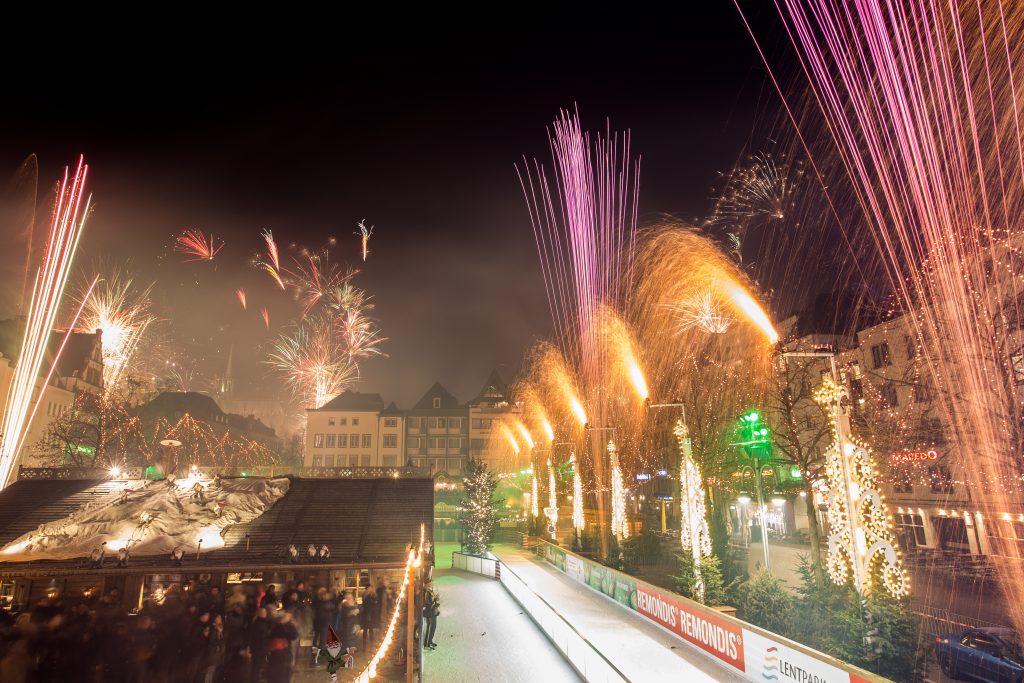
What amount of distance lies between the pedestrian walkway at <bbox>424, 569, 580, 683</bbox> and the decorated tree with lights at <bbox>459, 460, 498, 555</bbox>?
34.9 feet

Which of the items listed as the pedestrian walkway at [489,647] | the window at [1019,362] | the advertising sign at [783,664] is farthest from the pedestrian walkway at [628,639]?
the window at [1019,362]

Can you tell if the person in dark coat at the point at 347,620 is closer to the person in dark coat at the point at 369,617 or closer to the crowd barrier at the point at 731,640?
the person in dark coat at the point at 369,617

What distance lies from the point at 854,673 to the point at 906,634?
4.80 metres

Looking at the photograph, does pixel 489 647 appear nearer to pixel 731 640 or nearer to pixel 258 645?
pixel 258 645

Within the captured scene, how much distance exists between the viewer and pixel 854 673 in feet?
29.9

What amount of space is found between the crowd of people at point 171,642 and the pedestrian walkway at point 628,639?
25.0 ft

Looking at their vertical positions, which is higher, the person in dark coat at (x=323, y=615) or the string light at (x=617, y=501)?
the string light at (x=617, y=501)

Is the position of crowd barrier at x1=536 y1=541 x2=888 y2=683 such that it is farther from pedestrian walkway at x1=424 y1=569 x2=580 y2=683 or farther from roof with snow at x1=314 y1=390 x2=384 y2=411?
roof with snow at x1=314 y1=390 x2=384 y2=411

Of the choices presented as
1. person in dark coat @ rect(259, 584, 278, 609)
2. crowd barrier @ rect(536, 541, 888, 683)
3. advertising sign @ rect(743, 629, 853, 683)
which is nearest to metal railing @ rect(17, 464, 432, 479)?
person in dark coat @ rect(259, 584, 278, 609)

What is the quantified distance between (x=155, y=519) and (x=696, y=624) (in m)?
23.5

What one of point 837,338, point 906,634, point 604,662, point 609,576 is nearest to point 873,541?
point 906,634

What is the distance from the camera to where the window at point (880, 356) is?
1568 inches

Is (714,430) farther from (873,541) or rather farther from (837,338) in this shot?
(873,541)

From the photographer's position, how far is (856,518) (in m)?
13.7
